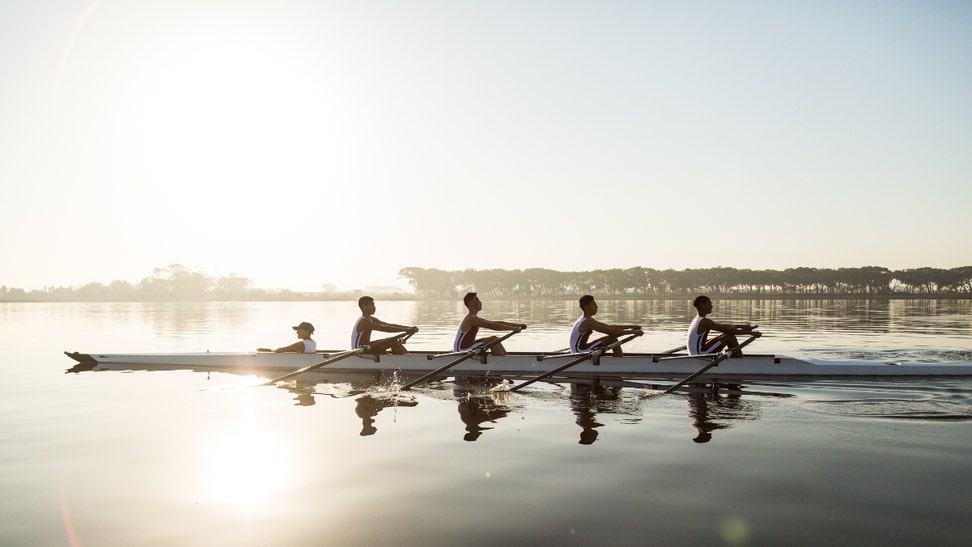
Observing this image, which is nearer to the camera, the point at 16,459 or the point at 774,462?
the point at 774,462

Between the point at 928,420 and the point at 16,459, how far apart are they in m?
12.7

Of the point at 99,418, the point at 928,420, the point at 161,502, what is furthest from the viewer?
the point at 99,418

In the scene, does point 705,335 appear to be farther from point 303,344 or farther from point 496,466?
point 303,344

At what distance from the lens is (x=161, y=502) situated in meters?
6.29

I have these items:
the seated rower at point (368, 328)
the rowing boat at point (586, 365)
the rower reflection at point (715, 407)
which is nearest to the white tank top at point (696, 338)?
the rowing boat at point (586, 365)

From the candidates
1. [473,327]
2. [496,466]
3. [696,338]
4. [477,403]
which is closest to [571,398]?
[477,403]

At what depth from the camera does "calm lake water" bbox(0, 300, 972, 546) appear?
17.7 feet

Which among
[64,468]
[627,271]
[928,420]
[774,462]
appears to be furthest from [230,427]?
[627,271]

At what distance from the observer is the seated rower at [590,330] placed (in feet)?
46.7

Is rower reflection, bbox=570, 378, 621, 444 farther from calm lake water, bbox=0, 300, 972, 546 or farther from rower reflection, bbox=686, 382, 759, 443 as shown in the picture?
rower reflection, bbox=686, 382, 759, 443

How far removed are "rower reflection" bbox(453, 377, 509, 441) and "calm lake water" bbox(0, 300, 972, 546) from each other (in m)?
0.08

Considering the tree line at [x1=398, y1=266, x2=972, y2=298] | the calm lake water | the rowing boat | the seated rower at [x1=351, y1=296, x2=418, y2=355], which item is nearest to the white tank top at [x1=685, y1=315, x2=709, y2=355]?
the rowing boat

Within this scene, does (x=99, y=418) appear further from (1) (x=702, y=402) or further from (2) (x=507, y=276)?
(2) (x=507, y=276)

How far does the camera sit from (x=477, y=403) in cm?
1164
